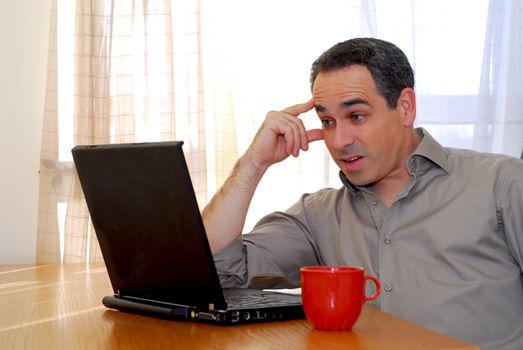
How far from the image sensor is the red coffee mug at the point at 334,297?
3.51 feet

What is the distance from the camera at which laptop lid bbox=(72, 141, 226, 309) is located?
1.16 meters

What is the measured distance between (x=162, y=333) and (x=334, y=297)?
0.80 ft

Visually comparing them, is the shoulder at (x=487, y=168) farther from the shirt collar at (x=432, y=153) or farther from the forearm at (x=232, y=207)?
the forearm at (x=232, y=207)

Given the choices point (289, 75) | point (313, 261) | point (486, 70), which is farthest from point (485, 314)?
point (486, 70)

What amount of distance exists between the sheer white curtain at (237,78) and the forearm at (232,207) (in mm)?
1306

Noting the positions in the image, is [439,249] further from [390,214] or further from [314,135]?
[314,135]

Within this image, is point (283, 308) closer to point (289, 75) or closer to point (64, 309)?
point (64, 309)

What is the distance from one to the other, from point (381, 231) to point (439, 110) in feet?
5.72

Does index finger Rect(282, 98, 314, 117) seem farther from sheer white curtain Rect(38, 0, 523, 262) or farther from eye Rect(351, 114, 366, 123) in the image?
sheer white curtain Rect(38, 0, 523, 262)

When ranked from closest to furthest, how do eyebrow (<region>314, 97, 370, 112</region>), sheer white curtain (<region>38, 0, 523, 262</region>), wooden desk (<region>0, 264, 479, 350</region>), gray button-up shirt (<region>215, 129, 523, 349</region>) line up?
wooden desk (<region>0, 264, 479, 350</region>)
gray button-up shirt (<region>215, 129, 523, 349</region>)
eyebrow (<region>314, 97, 370, 112</region>)
sheer white curtain (<region>38, 0, 523, 262</region>)

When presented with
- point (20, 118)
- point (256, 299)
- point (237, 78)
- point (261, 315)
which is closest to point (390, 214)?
point (256, 299)

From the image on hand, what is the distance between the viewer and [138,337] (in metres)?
1.10

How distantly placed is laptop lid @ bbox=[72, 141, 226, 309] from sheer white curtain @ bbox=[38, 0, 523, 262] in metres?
1.65

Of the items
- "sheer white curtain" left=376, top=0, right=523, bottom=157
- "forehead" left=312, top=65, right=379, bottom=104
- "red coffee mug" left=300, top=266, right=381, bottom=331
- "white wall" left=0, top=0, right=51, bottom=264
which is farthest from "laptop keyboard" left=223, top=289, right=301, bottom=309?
"sheer white curtain" left=376, top=0, right=523, bottom=157
